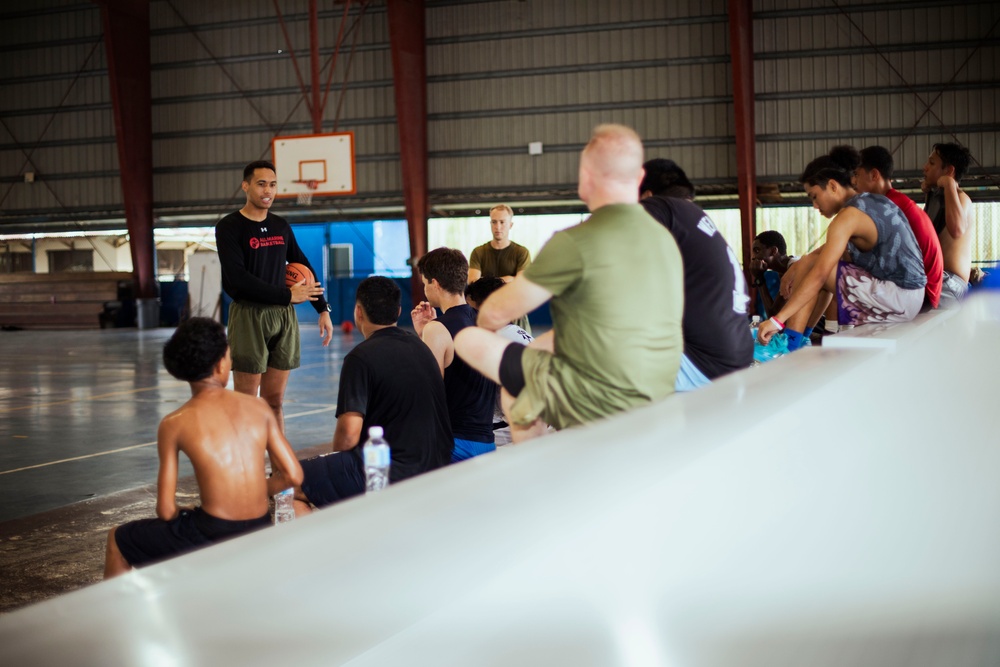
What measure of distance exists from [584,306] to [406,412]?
1456 millimetres

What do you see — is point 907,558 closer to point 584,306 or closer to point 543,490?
point 584,306

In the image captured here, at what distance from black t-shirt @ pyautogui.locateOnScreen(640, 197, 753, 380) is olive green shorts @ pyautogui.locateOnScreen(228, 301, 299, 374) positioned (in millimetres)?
2556

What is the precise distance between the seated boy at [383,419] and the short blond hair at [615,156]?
139 centimetres

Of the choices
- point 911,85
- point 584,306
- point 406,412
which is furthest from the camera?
point 911,85

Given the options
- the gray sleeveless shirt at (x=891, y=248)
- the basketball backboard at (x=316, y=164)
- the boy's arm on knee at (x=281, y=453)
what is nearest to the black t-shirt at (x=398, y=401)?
the boy's arm on knee at (x=281, y=453)

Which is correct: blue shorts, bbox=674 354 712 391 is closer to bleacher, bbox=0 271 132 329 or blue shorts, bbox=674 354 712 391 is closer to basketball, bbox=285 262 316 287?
basketball, bbox=285 262 316 287

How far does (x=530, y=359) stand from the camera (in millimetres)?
2637

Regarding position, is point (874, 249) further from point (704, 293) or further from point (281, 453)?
point (281, 453)

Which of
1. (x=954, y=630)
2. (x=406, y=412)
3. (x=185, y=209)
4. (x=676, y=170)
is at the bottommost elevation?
(x=954, y=630)

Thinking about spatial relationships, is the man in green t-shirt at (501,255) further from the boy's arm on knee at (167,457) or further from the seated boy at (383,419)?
the boy's arm on knee at (167,457)

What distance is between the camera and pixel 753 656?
1.05 m

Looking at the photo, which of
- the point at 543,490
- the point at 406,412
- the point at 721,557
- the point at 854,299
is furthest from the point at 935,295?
the point at 543,490

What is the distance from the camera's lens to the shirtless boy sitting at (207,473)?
9.40ft

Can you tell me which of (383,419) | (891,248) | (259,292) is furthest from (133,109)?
(891,248)
